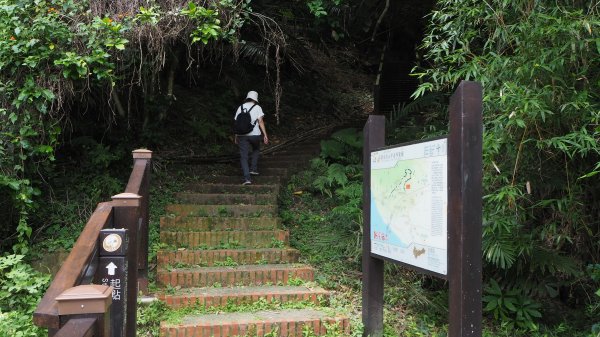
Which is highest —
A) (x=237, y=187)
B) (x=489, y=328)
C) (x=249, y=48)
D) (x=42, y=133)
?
(x=249, y=48)

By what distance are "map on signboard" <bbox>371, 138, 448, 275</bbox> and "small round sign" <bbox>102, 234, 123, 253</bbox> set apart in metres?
1.77

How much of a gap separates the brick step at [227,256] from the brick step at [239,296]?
19.7 inches

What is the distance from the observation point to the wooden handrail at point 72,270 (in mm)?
1720

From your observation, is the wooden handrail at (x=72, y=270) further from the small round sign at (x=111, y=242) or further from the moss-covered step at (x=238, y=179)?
the moss-covered step at (x=238, y=179)

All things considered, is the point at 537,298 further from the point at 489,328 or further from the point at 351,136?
the point at 351,136

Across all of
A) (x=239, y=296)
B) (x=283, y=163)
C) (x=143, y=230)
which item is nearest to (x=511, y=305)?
(x=239, y=296)

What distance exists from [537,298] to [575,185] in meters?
1.27

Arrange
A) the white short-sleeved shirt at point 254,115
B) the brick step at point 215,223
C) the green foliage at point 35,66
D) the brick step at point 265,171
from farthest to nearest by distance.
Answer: the brick step at point 265,171 → the white short-sleeved shirt at point 254,115 → the brick step at point 215,223 → the green foliage at point 35,66

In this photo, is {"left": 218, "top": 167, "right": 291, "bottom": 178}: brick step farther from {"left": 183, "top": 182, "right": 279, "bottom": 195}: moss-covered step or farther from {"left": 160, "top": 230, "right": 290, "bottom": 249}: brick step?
{"left": 160, "top": 230, "right": 290, "bottom": 249}: brick step

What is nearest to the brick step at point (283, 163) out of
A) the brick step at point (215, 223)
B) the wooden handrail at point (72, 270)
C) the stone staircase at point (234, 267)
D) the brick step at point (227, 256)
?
the stone staircase at point (234, 267)

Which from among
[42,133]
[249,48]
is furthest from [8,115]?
[249,48]

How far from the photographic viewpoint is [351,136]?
7.55 meters

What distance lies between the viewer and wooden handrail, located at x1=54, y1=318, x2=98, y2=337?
59.3 inches

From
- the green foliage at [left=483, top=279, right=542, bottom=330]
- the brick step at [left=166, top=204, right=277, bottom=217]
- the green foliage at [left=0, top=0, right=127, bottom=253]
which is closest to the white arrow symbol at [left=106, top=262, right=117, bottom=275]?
the green foliage at [left=0, top=0, right=127, bottom=253]
